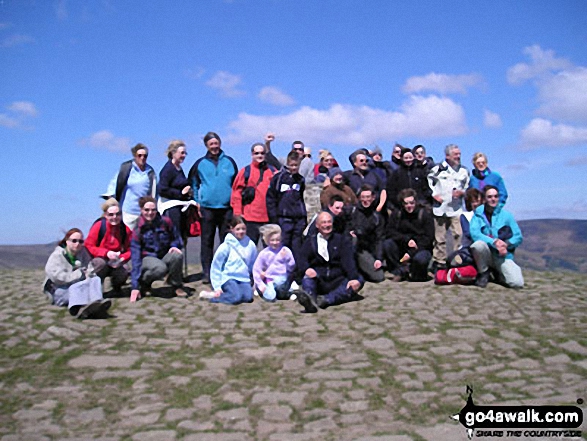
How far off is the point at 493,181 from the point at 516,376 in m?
6.23

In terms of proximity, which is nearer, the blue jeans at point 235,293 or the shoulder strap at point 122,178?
the blue jeans at point 235,293

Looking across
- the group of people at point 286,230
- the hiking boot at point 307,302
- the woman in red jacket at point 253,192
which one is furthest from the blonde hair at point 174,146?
the hiking boot at point 307,302

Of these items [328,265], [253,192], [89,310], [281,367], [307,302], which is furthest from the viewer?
[253,192]

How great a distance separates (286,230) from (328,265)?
1.36 metres

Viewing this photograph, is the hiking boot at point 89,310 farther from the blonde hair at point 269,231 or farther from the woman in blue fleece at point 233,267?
the blonde hair at point 269,231

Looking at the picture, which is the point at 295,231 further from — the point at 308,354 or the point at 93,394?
the point at 93,394

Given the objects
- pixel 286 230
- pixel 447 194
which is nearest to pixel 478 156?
pixel 447 194

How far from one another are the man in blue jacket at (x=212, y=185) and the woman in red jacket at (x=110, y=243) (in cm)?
146

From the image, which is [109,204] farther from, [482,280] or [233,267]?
[482,280]

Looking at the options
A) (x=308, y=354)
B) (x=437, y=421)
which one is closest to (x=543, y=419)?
(x=437, y=421)

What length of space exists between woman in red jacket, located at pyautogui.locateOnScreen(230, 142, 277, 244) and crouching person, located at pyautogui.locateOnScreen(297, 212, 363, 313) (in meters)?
1.53

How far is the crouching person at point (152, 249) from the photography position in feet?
29.3

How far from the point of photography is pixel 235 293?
886 centimetres

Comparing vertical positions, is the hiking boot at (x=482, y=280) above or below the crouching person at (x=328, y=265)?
below
